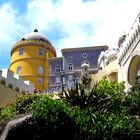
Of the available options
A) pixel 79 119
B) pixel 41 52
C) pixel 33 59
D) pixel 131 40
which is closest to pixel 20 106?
pixel 79 119

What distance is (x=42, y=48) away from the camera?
64.2 m

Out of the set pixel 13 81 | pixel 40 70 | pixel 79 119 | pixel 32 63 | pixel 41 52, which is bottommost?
pixel 79 119

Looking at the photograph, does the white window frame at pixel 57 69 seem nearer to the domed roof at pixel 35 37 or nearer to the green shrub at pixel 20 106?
the domed roof at pixel 35 37

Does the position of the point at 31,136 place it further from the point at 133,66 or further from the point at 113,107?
the point at 133,66

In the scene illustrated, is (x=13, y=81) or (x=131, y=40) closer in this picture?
(x=131, y=40)

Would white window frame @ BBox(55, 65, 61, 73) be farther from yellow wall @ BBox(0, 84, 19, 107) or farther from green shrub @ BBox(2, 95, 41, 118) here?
green shrub @ BBox(2, 95, 41, 118)

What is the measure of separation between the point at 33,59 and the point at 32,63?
0.71 m

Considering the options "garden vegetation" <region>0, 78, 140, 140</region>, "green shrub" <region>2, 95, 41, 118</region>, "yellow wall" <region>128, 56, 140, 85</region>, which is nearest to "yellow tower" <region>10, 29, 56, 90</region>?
"yellow wall" <region>128, 56, 140, 85</region>

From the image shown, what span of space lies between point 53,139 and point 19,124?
1.59 meters

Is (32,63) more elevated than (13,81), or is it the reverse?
(32,63)

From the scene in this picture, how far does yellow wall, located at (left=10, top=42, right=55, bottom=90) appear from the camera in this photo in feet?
206

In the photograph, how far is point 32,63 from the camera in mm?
63562

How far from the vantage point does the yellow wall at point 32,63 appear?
62.8 metres

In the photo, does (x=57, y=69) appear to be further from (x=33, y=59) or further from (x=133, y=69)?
(x=133, y=69)
